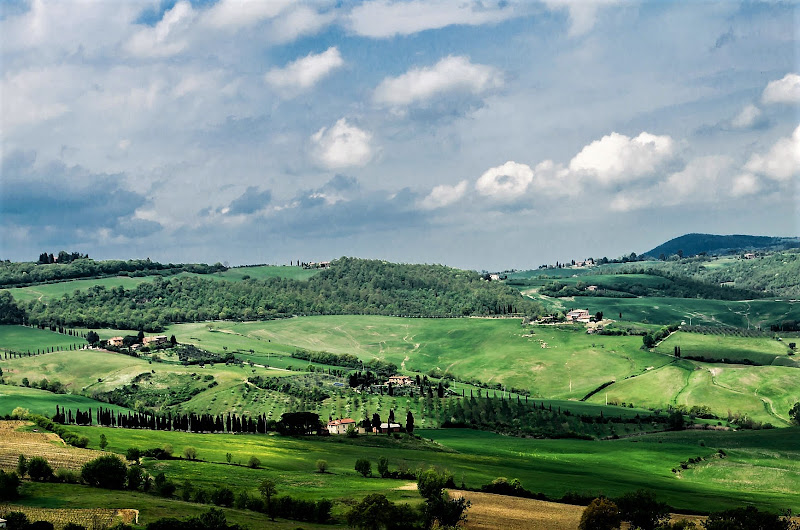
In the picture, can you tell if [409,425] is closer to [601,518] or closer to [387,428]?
[387,428]

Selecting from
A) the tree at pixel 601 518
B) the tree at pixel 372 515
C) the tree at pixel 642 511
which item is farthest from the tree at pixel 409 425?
the tree at pixel 601 518

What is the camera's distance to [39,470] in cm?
10131

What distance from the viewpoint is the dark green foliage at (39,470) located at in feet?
331

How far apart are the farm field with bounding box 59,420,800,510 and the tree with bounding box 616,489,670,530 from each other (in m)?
11.0

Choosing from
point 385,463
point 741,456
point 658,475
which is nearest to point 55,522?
point 385,463

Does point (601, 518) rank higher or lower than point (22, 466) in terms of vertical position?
lower

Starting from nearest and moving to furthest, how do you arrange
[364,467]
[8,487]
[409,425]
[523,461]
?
[8,487] < [364,467] < [523,461] < [409,425]

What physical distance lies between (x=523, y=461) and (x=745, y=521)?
178ft

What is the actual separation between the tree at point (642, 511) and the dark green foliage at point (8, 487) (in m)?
68.3

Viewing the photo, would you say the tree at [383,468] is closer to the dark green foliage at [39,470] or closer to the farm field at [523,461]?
the farm field at [523,461]

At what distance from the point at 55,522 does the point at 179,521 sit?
40.3 ft

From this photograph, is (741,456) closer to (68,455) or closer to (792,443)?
(792,443)

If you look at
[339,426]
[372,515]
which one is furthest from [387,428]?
[372,515]

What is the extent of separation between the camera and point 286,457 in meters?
133
